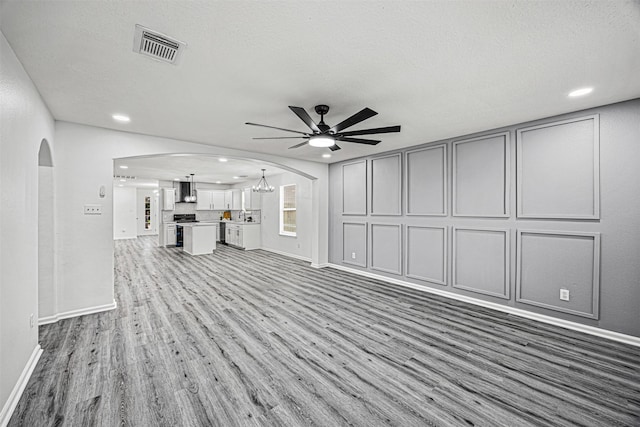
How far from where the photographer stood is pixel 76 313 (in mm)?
3467

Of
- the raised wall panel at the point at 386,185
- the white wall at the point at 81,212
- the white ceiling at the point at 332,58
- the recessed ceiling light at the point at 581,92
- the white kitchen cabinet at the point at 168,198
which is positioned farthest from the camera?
the white kitchen cabinet at the point at 168,198

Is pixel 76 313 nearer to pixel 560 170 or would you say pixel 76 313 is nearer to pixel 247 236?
pixel 247 236

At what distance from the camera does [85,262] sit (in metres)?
3.55

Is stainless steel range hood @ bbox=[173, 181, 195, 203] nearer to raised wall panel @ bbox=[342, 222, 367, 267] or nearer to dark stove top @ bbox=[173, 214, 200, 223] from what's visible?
dark stove top @ bbox=[173, 214, 200, 223]

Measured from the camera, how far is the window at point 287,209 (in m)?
8.16

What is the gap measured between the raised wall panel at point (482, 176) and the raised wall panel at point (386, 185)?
1.03 metres

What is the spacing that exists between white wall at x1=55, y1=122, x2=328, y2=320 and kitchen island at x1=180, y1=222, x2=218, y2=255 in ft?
14.6

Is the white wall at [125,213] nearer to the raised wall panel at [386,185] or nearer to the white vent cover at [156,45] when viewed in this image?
the raised wall panel at [386,185]

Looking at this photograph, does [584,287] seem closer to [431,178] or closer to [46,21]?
[431,178]

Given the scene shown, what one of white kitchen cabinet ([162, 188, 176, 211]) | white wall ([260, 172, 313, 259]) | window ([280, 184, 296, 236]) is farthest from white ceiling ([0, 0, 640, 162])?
white kitchen cabinet ([162, 188, 176, 211])

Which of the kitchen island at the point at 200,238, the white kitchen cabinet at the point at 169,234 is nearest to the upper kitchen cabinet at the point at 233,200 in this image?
the white kitchen cabinet at the point at 169,234

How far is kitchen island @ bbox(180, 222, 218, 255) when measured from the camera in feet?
26.5

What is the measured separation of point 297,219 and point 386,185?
10.6ft

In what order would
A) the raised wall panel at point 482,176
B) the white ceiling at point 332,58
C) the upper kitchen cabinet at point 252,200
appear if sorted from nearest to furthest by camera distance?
the white ceiling at point 332,58
the raised wall panel at point 482,176
the upper kitchen cabinet at point 252,200
